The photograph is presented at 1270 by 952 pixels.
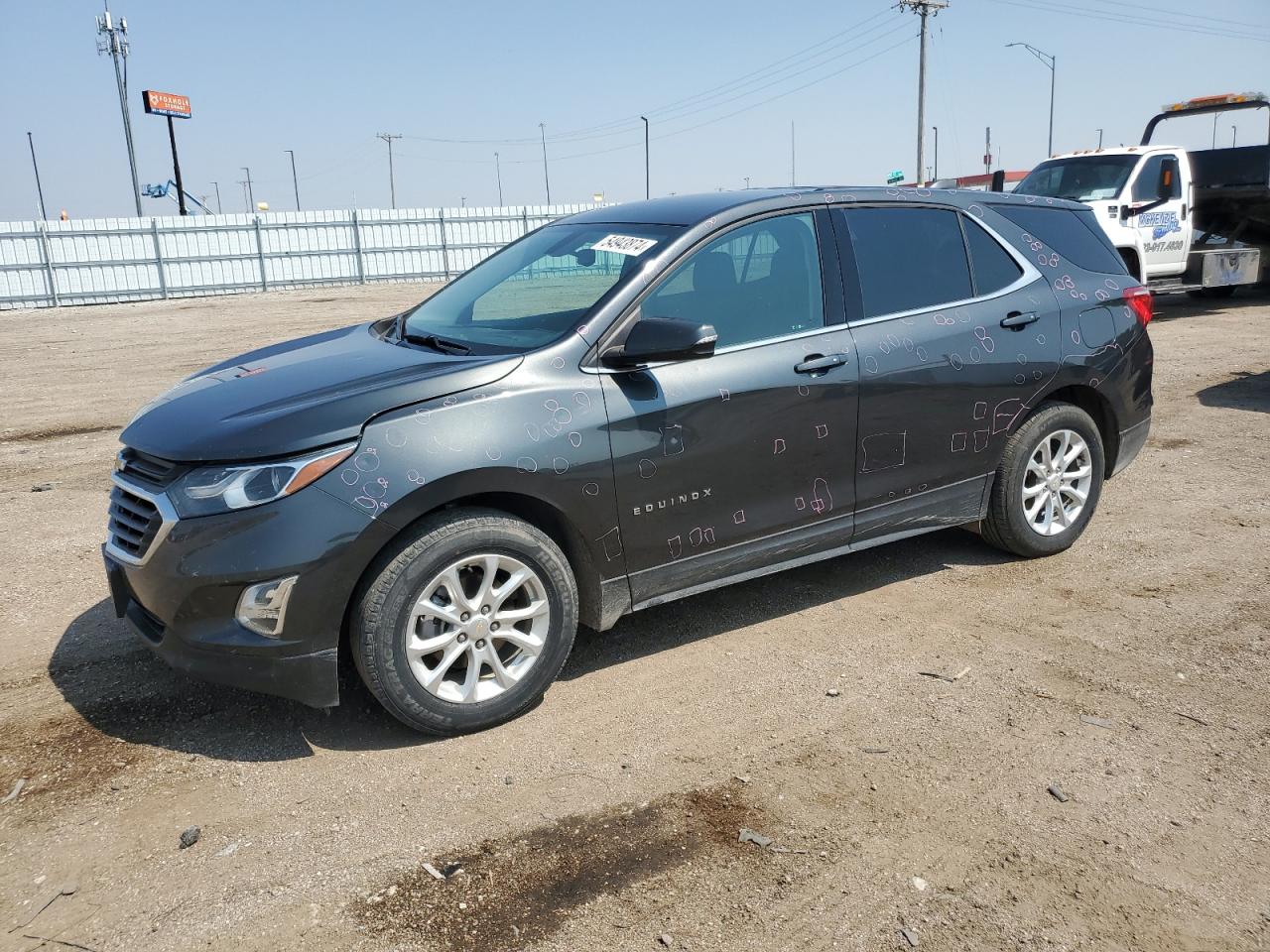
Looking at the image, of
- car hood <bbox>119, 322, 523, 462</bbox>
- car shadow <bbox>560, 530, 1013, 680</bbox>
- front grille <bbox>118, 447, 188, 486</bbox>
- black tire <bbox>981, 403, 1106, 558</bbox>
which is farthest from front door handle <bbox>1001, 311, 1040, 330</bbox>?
front grille <bbox>118, 447, 188, 486</bbox>

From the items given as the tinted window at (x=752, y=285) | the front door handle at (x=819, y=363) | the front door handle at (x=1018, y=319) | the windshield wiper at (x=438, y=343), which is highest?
the tinted window at (x=752, y=285)

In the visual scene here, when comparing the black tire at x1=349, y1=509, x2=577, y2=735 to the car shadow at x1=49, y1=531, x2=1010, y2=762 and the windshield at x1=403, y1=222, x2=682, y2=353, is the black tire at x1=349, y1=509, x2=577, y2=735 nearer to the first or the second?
the car shadow at x1=49, y1=531, x2=1010, y2=762

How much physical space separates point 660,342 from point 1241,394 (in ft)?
25.7

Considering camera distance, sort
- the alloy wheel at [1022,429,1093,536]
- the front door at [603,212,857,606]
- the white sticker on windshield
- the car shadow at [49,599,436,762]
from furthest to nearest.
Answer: the alloy wheel at [1022,429,1093,536] → the white sticker on windshield → the front door at [603,212,857,606] → the car shadow at [49,599,436,762]

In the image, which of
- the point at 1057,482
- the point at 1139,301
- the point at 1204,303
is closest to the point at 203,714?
the point at 1057,482

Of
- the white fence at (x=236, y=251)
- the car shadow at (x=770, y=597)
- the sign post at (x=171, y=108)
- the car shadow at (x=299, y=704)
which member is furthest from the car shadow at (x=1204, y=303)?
the sign post at (x=171, y=108)

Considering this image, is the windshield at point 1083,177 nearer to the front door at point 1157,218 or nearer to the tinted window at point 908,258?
the front door at point 1157,218

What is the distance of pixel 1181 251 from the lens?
14281mm

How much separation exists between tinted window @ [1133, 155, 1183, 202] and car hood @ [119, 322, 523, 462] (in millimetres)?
12603

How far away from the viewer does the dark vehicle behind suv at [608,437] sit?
11.0 feet

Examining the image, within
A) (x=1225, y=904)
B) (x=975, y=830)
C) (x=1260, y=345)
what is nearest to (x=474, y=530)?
(x=975, y=830)

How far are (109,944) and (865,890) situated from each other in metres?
2.03

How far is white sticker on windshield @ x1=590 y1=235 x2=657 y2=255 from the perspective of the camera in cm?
414

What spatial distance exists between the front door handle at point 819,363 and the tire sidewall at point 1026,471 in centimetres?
127
